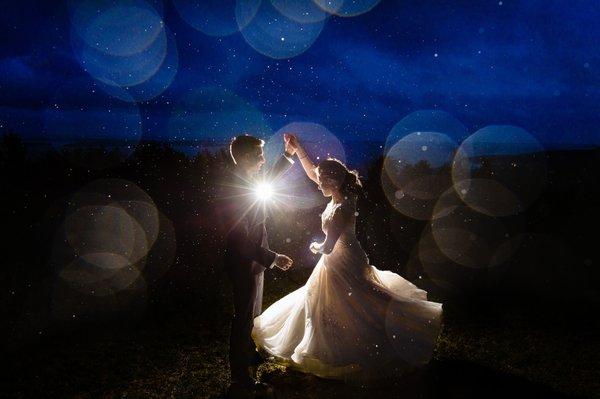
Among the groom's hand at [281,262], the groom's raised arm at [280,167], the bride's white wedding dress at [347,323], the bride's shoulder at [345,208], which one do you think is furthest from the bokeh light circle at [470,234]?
the groom's hand at [281,262]

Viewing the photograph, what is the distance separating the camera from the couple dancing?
427 cm

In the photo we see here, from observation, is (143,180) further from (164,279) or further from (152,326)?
(152,326)

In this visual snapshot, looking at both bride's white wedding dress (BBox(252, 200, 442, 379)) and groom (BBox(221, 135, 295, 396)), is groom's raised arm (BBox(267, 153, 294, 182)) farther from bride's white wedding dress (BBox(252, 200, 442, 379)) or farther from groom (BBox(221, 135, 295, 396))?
bride's white wedding dress (BBox(252, 200, 442, 379))

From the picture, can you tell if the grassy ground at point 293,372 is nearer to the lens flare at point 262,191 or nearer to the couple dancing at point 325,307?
the couple dancing at point 325,307

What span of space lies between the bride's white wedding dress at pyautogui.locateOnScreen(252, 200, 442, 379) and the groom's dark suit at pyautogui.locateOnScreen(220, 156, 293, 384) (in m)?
0.55

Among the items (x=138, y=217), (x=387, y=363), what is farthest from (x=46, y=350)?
(x=138, y=217)

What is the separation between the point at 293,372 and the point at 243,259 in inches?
71.9

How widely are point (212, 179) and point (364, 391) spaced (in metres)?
11.7

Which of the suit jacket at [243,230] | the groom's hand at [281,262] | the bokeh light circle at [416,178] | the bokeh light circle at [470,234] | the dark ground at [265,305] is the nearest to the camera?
the suit jacket at [243,230]

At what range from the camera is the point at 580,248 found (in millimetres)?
11164

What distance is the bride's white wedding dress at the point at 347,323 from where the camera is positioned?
448 cm

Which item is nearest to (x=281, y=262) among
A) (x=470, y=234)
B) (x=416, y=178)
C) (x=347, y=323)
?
(x=347, y=323)

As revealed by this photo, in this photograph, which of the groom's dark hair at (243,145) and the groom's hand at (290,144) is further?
the groom's hand at (290,144)

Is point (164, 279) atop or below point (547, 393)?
atop
